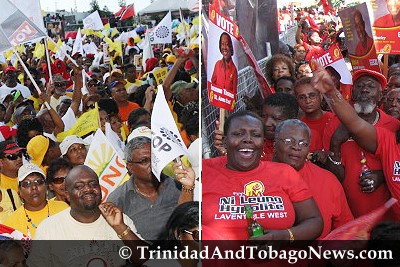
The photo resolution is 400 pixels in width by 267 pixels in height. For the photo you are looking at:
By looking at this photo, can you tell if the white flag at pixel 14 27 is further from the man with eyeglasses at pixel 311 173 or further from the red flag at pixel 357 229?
the red flag at pixel 357 229

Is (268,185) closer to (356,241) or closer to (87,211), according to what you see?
(356,241)

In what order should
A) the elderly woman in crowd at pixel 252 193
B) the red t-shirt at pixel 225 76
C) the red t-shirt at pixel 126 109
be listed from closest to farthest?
the elderly woman in crowd at pixel 252 193, the red t-shirt at pixel 225 76, the red t-shirt at pixel 126 109

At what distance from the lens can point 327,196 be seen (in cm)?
329

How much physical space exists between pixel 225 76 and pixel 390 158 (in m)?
0.93

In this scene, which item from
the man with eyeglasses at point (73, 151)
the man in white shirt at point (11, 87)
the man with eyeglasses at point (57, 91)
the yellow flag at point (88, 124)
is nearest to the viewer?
the man with eyeglasses at point (73, 151)

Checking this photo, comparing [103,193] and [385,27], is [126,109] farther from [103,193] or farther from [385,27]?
[103,193]

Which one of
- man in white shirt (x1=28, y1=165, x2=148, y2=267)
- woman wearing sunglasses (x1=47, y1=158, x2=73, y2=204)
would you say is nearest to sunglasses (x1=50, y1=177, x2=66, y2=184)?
woman wearing sunglasses (x1=47, y1=158, x2=73, y2=204)

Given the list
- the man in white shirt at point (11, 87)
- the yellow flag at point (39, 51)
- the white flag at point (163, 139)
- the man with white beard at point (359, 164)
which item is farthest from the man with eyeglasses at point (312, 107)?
the yellow flag at point (39, 51)

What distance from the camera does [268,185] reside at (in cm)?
311

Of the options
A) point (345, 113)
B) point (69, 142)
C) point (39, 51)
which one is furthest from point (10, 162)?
point (39, 51)

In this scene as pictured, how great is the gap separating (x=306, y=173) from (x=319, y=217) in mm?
286

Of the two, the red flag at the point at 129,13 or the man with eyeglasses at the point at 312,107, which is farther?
the red flag at the point at 129,13

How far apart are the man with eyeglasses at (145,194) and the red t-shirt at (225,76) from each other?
0.53m

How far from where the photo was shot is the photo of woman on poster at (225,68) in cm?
336
